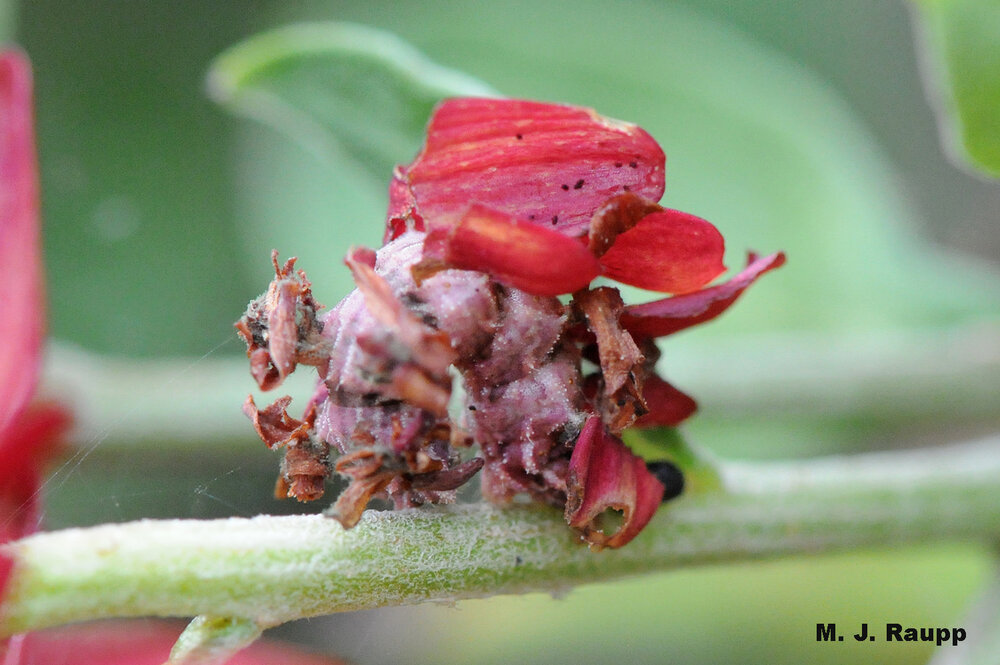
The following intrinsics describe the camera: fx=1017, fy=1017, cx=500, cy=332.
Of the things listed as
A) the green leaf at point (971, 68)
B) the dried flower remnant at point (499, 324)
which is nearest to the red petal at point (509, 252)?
the dried flower remnant at point (499, 324)

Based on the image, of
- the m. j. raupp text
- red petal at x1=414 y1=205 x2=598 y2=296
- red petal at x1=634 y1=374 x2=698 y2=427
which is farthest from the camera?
the m. j. raupp text

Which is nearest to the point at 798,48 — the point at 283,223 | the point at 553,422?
the point at 283,223

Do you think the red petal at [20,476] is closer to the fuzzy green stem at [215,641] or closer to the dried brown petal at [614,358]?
the fuzzy green stem at [215,641]

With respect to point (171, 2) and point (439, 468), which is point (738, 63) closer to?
point (171, 2)

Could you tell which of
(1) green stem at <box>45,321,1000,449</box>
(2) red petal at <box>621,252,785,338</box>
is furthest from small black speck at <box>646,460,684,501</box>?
(1) green stem at <box>45,321,1000,449</box>

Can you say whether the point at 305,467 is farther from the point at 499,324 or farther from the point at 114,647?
the point at 114,647

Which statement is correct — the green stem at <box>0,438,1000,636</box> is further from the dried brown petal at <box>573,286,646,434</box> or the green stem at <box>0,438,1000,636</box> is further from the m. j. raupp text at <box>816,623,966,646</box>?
the m. j. raupp text at <box>816,623,966,646</box>

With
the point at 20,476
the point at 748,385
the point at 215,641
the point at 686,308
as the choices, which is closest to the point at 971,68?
the point at 686,308
